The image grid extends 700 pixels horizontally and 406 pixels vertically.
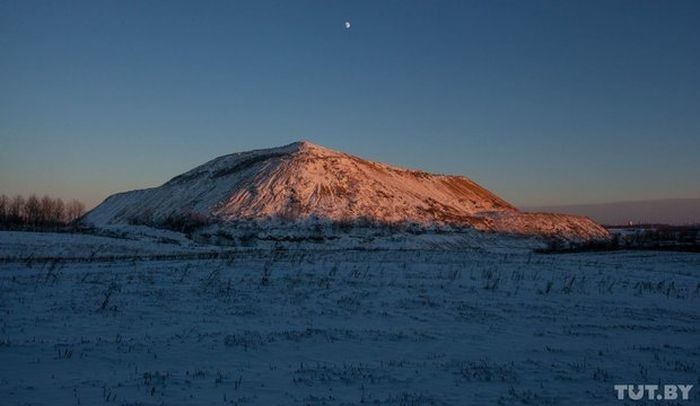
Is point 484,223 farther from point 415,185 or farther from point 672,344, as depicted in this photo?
point 672,344

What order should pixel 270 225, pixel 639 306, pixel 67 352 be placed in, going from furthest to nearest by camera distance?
pixel 270 225 → pixel 639 306 → pixel 67 352

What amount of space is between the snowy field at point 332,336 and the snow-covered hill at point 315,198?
44733mm

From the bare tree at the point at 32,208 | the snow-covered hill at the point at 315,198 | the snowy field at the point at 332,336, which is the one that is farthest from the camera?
the bare tree at the point at 32,208

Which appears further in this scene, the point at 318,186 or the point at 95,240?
the point at 318,186

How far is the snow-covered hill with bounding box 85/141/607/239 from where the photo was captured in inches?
2648

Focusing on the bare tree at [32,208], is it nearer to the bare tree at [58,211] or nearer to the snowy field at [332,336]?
the bare tree at [58,211]

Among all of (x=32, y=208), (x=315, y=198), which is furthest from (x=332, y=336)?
(x=32, y=208)

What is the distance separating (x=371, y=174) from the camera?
8288cm

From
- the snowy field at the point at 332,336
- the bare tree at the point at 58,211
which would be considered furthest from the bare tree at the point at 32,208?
the snowy field at the point at 332,336

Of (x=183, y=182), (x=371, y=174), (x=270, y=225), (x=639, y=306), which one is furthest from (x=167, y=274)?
(x=183, y=182)

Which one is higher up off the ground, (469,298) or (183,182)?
(183,182)

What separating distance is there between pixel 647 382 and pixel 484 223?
64414mm

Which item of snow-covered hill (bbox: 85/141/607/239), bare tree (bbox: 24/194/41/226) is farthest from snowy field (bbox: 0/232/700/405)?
bare tree (bbox: 24/194/41/226)

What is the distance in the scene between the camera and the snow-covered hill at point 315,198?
6725 centimetres
